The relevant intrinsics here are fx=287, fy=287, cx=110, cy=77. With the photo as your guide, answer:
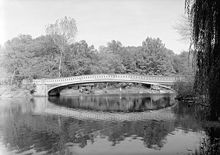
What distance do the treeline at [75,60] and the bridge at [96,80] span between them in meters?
3.65

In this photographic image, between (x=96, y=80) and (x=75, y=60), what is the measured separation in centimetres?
1268

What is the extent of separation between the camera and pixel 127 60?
65.2 metres

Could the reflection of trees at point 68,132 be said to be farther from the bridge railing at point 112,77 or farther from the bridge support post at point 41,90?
the bridge support post at point 41,90

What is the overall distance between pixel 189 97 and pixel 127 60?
32382mm

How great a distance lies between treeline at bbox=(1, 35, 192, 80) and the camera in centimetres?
5066

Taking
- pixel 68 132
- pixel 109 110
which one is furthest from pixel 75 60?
pixel 68 132

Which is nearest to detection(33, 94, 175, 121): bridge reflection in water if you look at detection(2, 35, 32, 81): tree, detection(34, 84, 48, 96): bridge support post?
detection(34, 84, 48, 96): bridge support post

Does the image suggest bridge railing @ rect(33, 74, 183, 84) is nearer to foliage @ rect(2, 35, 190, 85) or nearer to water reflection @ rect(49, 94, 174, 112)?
water reflection @ rect(49, 94, 174, 112)

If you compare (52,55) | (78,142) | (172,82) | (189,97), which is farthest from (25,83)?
(78,142)

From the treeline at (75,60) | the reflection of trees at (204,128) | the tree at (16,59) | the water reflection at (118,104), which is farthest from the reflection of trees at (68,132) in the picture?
the tree at (16,59)

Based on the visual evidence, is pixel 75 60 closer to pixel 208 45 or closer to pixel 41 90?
pixel 41 90

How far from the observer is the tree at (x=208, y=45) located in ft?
32.8

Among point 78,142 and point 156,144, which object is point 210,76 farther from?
point 78,142

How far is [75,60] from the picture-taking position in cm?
5591
